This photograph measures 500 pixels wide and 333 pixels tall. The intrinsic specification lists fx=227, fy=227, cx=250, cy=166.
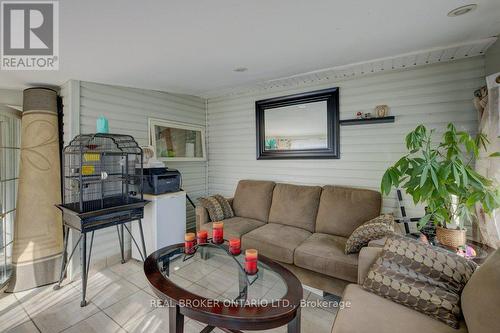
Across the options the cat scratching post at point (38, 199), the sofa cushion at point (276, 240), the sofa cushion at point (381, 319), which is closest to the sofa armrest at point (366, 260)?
the sofa cushion at point (381, 319)

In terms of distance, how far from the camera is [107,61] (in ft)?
7.22

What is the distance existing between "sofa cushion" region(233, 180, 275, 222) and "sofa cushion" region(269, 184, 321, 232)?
11cm

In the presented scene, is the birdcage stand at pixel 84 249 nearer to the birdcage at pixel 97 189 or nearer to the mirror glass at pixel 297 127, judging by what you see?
the birdcage at pixel 97 189

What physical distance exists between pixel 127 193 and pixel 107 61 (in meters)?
1.42

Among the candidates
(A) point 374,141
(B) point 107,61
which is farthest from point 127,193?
(A) point 374,141

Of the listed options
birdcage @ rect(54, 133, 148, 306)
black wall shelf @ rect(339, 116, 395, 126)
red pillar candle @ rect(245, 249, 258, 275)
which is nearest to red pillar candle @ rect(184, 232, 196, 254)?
red pillar candle @ rect(245, 249, 258, 275)

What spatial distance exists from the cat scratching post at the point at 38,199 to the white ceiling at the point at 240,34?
1.17ft

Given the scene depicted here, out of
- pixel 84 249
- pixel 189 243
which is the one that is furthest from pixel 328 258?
pixel 84 249

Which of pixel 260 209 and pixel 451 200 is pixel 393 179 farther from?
pixel 260 209

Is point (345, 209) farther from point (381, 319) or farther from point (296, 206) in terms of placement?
point (381, 319)

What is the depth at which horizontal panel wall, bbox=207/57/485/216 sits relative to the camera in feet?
7.49

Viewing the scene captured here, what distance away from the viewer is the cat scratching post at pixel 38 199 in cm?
238

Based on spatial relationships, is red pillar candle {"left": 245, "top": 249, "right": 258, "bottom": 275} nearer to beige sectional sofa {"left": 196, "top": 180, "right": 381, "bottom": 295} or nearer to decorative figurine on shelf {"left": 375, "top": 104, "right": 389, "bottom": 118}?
beige sectional sofa {"left": 196, "top": 180, "right": 381, "bottom": 295}

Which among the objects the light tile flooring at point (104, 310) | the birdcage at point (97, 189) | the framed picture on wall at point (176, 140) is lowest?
the light tile flooring at point (104, 310)
